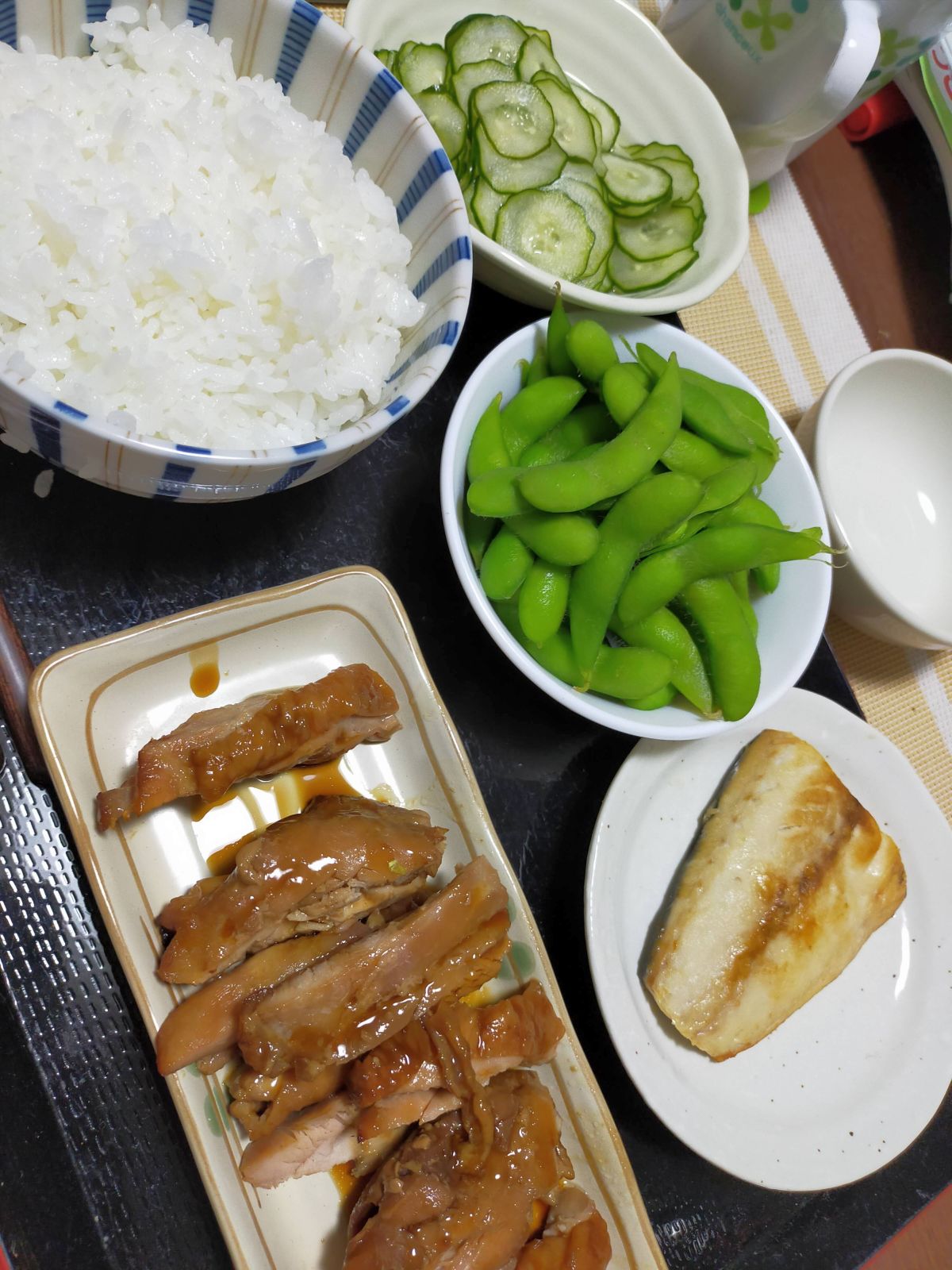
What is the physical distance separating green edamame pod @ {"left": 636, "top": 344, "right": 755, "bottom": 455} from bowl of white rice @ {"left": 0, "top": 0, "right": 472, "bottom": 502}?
1.60 feet

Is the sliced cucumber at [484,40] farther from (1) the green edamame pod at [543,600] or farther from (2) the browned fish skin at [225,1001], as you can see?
(2) the browned fish skin at [225,1001]

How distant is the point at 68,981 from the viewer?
1.47 metres

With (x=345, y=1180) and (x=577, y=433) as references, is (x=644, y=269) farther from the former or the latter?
(x=345, y=1180)

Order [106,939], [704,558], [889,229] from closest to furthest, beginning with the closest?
[106,939] → [704,558] → [889,229]

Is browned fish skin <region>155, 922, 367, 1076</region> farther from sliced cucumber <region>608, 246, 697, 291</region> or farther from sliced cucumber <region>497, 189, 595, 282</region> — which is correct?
sliced cucumber <region>608, 246, 697, 291</region>

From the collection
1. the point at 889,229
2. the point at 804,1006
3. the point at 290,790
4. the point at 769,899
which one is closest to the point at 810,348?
the point at 889,229

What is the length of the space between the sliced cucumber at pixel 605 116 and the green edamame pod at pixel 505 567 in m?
1.00

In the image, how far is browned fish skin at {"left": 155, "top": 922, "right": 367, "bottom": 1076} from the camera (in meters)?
1.36

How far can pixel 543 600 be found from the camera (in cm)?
170

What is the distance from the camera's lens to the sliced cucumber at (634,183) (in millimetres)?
1971

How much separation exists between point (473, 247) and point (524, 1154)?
1594 mm

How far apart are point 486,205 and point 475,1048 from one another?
1557mm

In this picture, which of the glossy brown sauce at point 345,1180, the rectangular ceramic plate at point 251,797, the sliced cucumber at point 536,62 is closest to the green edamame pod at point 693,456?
the rectangular ceramic plate at point 251,797

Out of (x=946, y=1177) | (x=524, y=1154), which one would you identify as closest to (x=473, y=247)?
(x=524, y=1154)
